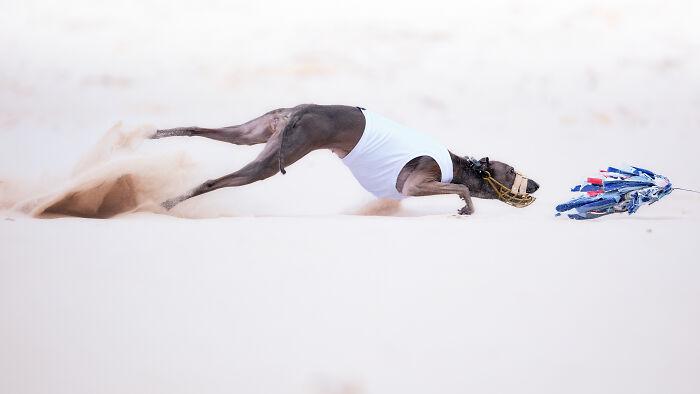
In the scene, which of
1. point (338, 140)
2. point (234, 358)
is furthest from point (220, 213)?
point (234, 358)

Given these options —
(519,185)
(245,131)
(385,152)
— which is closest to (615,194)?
(519,185)

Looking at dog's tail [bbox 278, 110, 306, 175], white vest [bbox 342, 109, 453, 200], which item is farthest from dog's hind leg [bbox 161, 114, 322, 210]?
white vest [bbox 342, 109, 453, 200]

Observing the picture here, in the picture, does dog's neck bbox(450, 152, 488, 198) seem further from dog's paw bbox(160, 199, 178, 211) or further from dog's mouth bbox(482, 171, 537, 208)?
dog's paw bbox(160, 199, 178, 211)

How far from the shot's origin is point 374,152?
190 inches

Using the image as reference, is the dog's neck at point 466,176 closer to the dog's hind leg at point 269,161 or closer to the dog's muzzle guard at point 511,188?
the dog's muzzle guard at point 511,188

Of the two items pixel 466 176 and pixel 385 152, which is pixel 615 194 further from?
pixel 385 152

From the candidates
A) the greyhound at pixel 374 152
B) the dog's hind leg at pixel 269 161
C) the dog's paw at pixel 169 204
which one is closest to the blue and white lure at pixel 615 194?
the greyhound at pixel 374 152

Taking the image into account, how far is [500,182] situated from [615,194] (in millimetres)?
1030

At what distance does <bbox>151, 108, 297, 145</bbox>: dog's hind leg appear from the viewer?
4636mm

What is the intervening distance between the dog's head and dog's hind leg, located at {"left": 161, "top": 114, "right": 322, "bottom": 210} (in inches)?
57.2

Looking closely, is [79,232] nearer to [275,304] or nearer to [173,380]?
[275,304]

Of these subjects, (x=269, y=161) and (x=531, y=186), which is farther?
(x=531, y=186)

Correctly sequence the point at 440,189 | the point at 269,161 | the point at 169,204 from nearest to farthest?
1. the point at 169,204
2. the point at 269,161
3. the point at 440,189

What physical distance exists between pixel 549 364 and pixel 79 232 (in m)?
2.25
